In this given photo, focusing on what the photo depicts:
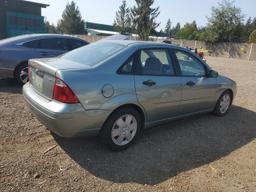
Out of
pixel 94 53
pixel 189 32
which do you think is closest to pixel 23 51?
pixel 94 53

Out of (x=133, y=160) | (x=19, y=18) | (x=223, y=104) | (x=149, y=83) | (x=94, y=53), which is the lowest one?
(x=133, y=160)

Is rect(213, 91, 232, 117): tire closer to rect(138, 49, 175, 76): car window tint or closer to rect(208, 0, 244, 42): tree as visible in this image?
rect(138, 49, 175, 76): car window tint

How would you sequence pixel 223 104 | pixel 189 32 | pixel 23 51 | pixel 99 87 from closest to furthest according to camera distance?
pixel 99 87, pixel 223 104, pixel 23 51, pixel 189 32

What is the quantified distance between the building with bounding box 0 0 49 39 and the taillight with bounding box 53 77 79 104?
36.5 metres

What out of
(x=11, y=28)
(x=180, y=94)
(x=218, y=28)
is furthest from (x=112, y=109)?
(x=218, y=28)

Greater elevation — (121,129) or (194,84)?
(194,84)

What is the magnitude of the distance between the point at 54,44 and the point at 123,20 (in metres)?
47.2

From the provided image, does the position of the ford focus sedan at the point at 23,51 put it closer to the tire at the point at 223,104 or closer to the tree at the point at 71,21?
the tire at the point at 223,104

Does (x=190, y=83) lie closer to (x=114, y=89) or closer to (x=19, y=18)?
(x=114, y=89)

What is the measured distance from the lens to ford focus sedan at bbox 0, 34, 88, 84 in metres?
7.20

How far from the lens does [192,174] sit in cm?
383

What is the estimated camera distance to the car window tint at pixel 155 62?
4.45 m

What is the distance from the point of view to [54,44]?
319 inches

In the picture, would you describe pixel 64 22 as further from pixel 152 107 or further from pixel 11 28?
pixel 152 107
